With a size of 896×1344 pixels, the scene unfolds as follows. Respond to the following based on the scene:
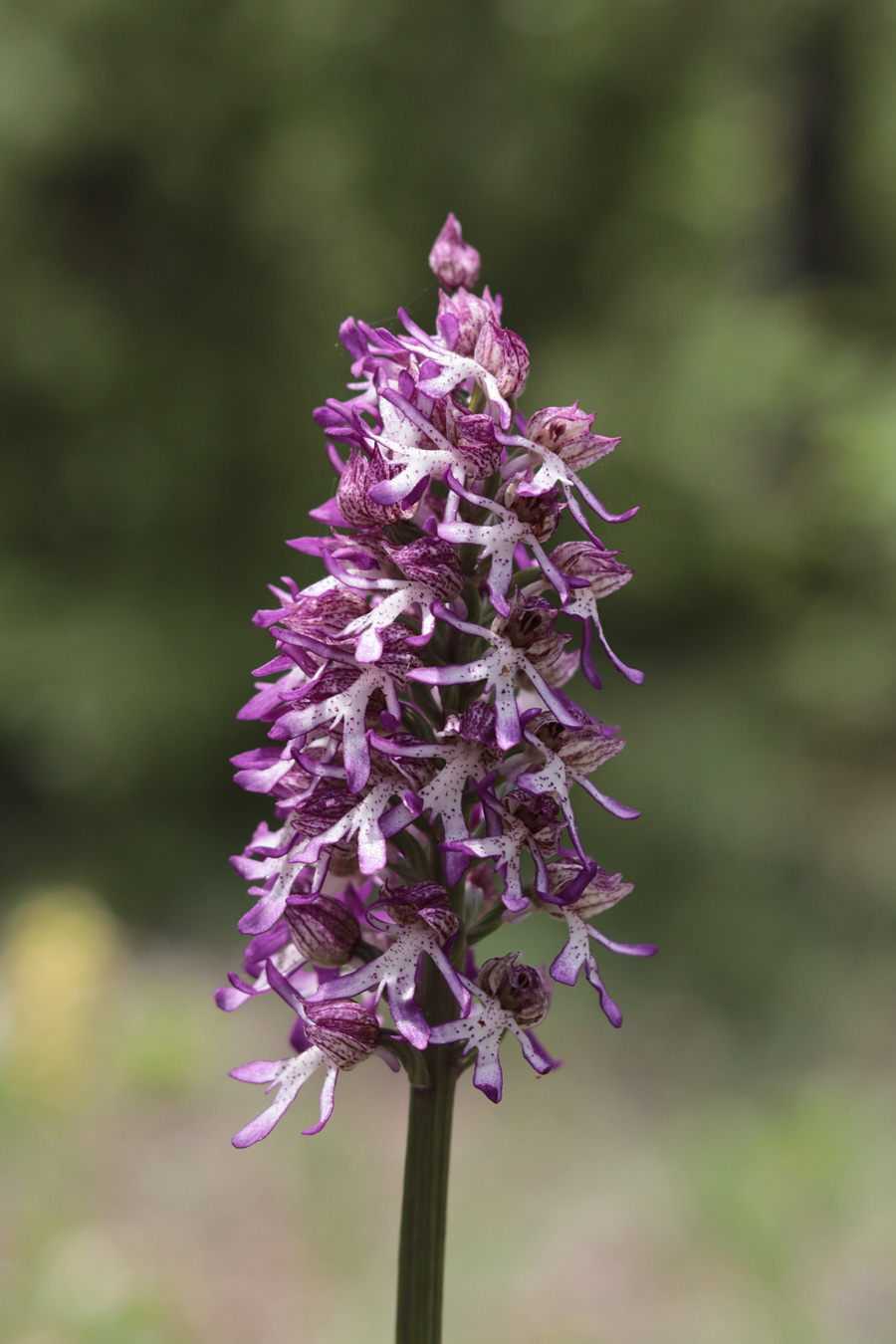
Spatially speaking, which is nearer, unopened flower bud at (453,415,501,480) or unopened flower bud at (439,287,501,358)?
unopened flower bud at (453,415,501,480)

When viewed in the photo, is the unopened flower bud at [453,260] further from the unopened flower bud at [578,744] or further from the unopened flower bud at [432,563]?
the unopened flower bud at [578,744]

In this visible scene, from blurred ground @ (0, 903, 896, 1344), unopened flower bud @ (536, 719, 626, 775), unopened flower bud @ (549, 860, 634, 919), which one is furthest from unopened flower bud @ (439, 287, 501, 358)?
blurred ground @ (0, 903, 896, 1344)

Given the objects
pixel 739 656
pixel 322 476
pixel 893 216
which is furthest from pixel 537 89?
pixel 893 216

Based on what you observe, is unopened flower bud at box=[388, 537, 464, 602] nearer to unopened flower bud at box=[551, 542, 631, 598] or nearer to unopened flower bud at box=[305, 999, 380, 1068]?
unopened flower bud at box=[551, 542, 631, 598]

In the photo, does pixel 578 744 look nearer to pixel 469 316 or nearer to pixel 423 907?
pixel 423 907

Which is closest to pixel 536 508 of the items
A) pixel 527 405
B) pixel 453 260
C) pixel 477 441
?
pixel 477 441

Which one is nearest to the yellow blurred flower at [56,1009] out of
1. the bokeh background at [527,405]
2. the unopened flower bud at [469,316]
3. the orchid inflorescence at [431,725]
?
the bokeh background at [527,405]
